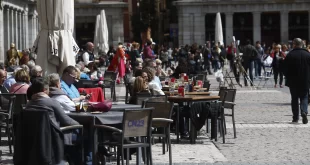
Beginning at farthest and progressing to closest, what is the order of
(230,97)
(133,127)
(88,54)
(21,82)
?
(88,54) → (230,97) → (21,82) → (133,127)

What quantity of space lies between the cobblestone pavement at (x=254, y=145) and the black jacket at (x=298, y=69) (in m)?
0.97

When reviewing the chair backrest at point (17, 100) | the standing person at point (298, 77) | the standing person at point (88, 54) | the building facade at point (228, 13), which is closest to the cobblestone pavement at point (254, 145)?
the standing person at point (298, 77)

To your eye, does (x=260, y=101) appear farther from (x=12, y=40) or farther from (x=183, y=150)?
(x=12, y=40)

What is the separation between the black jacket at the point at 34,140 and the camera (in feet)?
37.7

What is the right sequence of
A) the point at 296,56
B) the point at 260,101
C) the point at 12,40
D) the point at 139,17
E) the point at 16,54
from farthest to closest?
the point at 139,17, the point at 12,40, the point at 16,54, the point at 260,101, the point at 296,56

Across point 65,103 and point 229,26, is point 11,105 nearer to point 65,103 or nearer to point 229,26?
point 65,103

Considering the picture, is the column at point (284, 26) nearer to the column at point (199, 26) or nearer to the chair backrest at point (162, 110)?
the column at point (199, 26)

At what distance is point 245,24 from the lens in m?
92.8

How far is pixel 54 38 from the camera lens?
18.8 metres

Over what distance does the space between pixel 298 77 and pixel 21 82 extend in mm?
7176

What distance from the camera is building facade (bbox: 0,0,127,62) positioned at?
66625mm

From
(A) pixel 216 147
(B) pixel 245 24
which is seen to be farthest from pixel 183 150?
(B) pixel 245 24

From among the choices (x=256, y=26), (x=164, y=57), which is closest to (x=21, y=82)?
(x=164, y=57)

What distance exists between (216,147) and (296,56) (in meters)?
5.30
